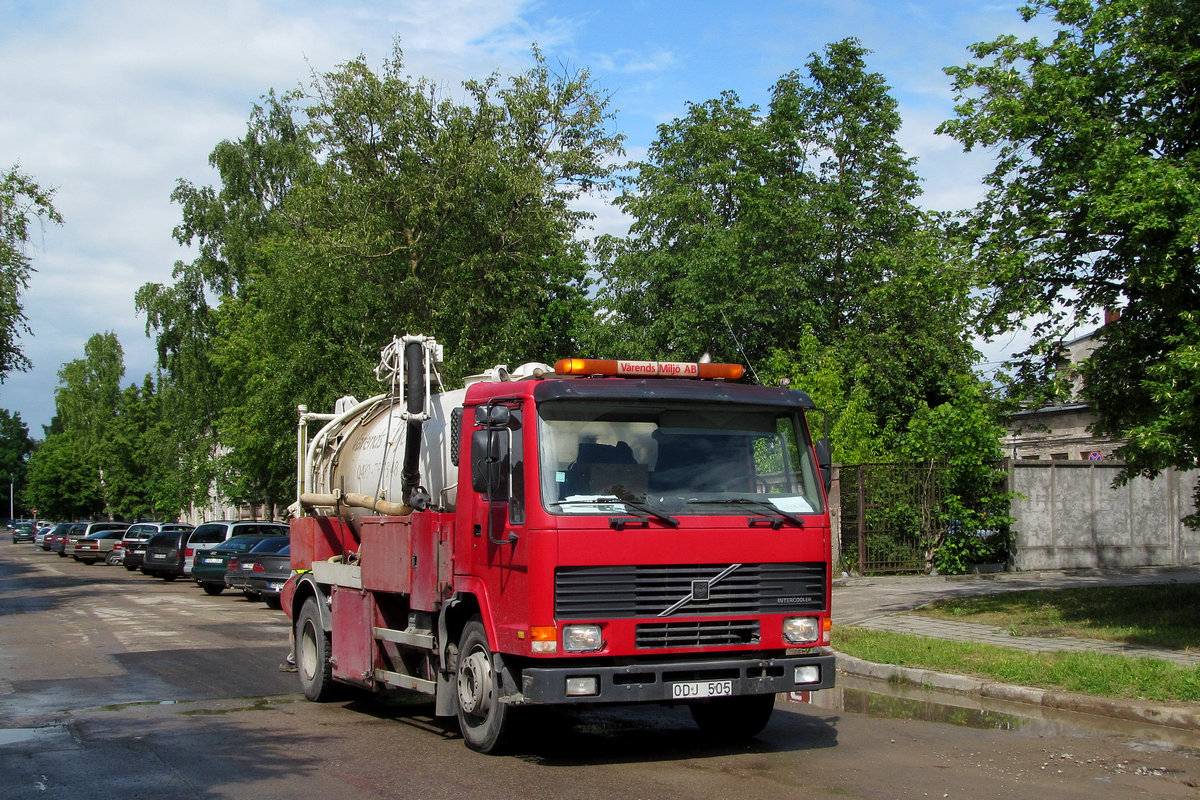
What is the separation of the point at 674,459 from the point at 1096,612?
9.35m

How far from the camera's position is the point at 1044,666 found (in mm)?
10594

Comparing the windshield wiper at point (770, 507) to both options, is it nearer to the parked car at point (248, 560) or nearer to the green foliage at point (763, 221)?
the parked car at point (248, 560)

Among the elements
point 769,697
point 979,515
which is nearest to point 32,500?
point 979,515

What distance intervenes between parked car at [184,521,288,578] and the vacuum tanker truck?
20.8 metres

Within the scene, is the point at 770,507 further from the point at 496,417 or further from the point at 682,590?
the point at 496,417

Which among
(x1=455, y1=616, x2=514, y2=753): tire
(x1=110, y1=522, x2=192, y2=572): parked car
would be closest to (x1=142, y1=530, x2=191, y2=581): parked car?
(x1=110, y1=522, x2=192, y2=572): parked car

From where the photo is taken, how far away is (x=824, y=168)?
36.3 meters

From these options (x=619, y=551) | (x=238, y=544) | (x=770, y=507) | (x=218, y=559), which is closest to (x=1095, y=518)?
(x=770, y=507)

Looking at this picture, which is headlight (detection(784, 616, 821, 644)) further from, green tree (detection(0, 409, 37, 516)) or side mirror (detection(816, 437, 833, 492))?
green tree (detection(0, 409, 37, 516))

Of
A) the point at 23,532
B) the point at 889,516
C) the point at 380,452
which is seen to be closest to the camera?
the point at 380,452

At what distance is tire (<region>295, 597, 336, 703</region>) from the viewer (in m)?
10.3

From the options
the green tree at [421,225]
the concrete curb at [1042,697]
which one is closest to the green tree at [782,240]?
the green tree at [421,225]

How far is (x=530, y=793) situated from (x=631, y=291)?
97.5ft

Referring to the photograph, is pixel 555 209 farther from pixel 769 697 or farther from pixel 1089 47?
pixel 769 697
